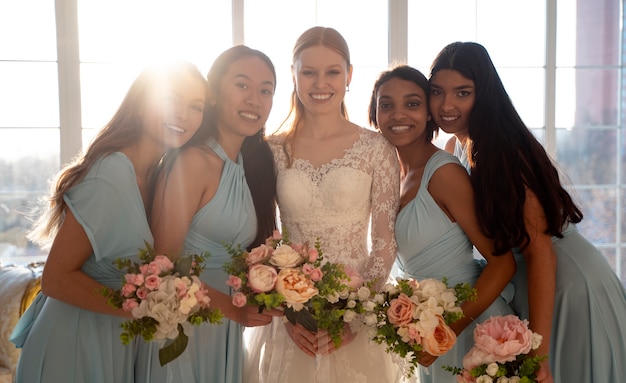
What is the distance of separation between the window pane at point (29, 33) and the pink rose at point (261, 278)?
3385 millimetres

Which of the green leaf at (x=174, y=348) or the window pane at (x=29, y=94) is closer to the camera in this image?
the green leaf at (x=174, y=348)

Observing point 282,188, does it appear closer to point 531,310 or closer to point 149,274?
point 149,274

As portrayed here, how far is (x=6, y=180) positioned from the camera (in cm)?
455

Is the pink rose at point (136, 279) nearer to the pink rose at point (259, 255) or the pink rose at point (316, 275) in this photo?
the pink rose at point (259, 255)

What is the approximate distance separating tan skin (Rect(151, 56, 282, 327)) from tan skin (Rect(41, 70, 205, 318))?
0.09 meters

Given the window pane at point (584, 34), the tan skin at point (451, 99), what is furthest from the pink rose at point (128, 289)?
the window pane at point (584, 34)

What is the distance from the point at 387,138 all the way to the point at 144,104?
1.07 metres

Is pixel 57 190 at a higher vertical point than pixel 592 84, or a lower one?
lower

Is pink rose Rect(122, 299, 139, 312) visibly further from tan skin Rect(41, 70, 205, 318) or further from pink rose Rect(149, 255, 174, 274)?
tan skin Rect(41, 70, 205, 318)

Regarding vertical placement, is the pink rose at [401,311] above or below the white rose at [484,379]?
above

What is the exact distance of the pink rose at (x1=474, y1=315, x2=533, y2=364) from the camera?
194 cm

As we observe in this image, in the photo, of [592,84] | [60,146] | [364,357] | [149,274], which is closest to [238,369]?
[364,357]

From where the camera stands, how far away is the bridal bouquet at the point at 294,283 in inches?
75.0

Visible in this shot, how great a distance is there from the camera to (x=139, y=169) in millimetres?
2355
